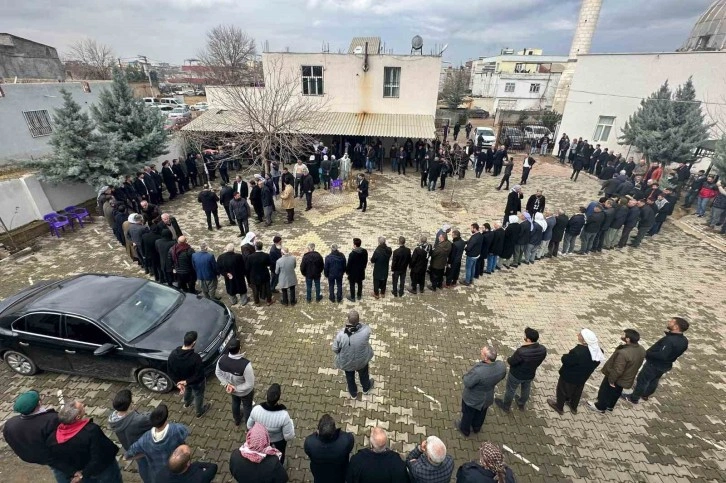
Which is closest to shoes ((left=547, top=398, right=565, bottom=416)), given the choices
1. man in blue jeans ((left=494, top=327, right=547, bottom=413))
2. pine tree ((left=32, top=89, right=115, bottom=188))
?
man in blue jeans ((left=494, top=327, right=547, bottom=413))

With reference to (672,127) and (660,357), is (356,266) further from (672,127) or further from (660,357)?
(672,127)

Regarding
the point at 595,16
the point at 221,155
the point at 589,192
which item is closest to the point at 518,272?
the point at 589,192

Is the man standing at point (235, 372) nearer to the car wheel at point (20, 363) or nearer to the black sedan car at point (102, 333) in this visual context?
the black sedan car at point (102, 333)

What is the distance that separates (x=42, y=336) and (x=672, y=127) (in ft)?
71.0

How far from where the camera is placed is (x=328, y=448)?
3406 millimetres

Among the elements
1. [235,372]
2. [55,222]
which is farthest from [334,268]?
[55,222]

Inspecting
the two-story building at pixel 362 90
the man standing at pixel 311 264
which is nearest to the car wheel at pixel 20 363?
the man standing at pixel 311 264

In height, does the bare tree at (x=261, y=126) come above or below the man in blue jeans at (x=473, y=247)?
above

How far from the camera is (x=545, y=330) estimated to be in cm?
732

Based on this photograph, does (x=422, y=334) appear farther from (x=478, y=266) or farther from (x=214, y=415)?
(x=214, y=415)

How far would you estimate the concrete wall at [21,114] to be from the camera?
1366 centimetres

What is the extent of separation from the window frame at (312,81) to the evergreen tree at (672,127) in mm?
15714

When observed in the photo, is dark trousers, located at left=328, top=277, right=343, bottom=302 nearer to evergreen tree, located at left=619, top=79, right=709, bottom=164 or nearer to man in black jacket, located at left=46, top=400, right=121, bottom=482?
man in black jacket, located at left=46, top=400, right=121, bottom=482

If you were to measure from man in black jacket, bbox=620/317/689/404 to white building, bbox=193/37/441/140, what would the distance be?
14.7 meters
